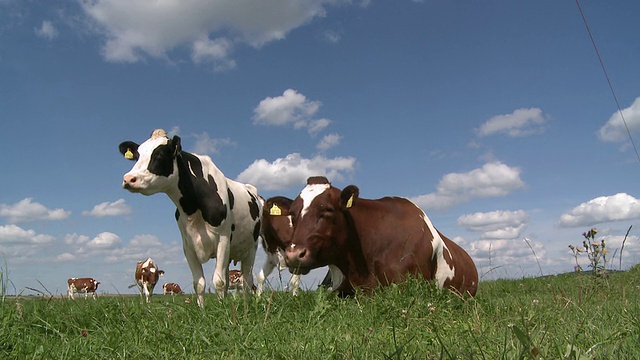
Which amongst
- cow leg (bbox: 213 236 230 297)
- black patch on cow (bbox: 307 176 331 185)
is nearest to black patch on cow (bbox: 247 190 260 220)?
cow leg (bbox: 213 236 230 297)

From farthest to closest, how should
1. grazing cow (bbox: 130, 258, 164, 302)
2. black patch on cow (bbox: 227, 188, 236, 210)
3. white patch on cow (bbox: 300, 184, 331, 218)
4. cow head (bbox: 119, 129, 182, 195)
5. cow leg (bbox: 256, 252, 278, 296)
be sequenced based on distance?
grazing cow (bbox: 130, 258, 164, 302), cow leg (bbox: 256, 252, 278, 296), black patch on cow (bbox: 227, 188, 236, 210), cow head (bbox: 119, 129, 182, 195), white patch on cow (bbox: 300, 184, 331, 218)

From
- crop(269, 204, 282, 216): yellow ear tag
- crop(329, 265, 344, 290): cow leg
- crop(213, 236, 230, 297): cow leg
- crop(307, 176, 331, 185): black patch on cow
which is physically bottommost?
crop(329, 265, 344, 290): cow leg

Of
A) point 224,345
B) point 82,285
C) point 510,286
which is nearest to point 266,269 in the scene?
point 510,286

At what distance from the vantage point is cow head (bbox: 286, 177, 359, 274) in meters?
6.20

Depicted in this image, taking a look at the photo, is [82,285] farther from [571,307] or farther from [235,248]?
[571,307]

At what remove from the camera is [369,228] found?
660 cm

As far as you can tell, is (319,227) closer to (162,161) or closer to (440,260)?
(440,260)

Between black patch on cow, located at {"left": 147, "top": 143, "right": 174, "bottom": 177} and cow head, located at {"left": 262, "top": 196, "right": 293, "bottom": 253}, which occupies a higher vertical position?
black patch on cow, located at {"left": 147, "top": 143, "right": 174, "bottom": 177}

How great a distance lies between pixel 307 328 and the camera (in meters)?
4.21

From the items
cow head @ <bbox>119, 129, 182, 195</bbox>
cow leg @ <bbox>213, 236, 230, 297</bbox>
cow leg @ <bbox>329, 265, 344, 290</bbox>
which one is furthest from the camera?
cow leg @ <bbox>213, 236, 230, 297</bbox>

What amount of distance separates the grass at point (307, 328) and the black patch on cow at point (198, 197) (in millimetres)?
3036

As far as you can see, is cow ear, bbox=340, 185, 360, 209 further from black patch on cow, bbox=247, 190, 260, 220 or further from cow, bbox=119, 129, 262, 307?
Answer: black patch on cow, bbox=247, 190, 260, 220

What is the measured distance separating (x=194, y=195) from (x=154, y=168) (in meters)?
0.76

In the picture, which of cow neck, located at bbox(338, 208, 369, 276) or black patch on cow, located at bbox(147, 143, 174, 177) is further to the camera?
black patch on cow, located at bbox(147, 143, 174, 177)
